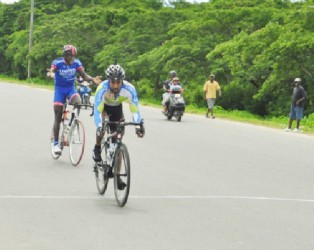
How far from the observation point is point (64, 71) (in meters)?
12.5

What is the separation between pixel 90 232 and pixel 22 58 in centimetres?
6709

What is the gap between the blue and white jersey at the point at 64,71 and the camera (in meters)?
12.5

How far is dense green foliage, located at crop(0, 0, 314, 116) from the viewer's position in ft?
108

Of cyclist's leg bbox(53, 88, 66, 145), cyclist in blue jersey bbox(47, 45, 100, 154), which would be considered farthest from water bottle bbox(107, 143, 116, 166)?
cyclist's leg bbox(53, 88, 66, 145)

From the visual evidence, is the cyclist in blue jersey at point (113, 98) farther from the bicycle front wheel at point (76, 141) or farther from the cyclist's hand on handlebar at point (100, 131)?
the bicycle front wheel at point (76, 141)

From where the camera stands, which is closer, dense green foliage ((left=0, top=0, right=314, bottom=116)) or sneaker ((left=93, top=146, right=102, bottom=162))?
sneaker ((left=93, top=146, right=102, bottom=162))

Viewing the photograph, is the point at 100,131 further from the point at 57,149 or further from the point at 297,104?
the point at 297,104

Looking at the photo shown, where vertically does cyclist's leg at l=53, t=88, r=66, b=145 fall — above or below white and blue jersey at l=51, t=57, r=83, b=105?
below

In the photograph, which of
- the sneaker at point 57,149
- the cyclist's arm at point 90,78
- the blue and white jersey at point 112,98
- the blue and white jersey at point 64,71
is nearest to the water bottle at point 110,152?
the blue and white jersey at point 112,98

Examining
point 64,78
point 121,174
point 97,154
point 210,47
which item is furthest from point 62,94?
point 210,47

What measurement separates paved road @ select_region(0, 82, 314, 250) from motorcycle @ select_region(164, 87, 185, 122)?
7.23 meters

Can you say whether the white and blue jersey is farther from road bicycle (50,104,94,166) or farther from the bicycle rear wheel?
the bicycle rear wheel

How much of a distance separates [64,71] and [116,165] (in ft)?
12.9

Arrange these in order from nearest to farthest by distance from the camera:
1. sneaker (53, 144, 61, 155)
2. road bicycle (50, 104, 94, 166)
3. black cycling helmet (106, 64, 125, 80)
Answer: black cycling helmet (106, 64, 125, 80) → road bicycle (50, 104, 94, 166) → sneaker (53, 144, 61, 155)
